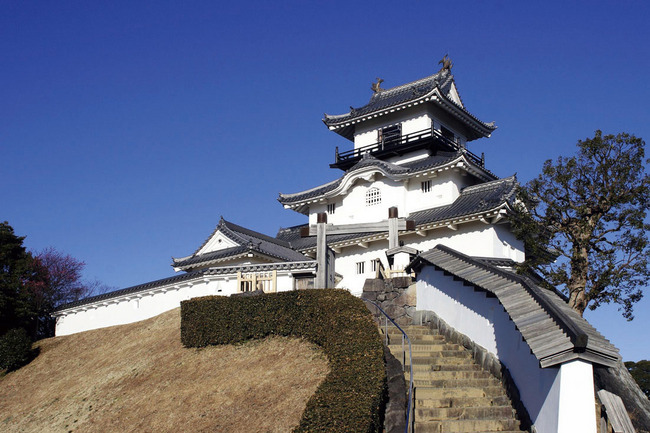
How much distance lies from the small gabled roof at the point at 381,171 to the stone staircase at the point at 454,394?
1855 centimetres

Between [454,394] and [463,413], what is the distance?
631 mm

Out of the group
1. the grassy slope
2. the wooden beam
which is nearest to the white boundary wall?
the grassy slope

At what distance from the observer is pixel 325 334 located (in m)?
13.7

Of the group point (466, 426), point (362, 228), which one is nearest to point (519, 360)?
point (466, 426)

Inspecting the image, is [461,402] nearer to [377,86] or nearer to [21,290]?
[21,290]

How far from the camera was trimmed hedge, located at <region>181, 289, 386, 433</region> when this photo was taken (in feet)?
30.9

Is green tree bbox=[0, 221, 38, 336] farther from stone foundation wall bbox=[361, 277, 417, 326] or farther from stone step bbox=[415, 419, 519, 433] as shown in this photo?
stone step bbox=[415, 419, 519, 433]

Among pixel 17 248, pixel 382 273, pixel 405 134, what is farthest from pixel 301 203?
pixel 382 273

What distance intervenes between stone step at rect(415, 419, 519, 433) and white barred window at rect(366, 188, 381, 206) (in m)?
23.3

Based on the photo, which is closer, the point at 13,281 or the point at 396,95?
the point at 13,281

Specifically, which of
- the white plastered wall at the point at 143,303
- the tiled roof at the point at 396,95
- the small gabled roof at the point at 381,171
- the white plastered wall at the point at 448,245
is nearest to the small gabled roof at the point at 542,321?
the white plastered wall at the point at 143,303

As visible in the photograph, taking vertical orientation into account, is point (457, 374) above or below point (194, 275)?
below

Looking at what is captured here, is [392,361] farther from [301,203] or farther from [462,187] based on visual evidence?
[301,203]

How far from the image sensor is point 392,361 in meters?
11.3
